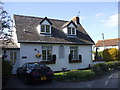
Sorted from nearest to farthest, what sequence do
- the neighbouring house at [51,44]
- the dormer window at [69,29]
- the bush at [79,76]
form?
the bush at [79,76], the neighbouring house at [51,44], the dormer window at [69,29]

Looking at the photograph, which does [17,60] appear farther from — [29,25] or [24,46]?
[29,25]

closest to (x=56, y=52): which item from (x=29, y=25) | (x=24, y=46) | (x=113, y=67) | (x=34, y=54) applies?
(x=34, y=54)

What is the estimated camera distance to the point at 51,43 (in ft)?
50.5

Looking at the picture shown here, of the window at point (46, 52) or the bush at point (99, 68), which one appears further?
the window at point (46, 52)

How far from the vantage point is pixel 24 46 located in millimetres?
13984

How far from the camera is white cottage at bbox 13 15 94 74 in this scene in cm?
1439

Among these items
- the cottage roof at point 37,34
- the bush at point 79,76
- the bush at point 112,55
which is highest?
the cottage roof at point 37,34

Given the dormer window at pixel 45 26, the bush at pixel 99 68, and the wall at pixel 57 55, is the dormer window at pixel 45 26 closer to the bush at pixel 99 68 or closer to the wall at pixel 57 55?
the wall at pixel 57 55

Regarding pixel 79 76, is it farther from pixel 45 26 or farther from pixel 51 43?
pixel 45 26

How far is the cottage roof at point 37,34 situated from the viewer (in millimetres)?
14748

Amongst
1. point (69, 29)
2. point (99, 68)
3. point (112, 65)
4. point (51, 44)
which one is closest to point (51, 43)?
point (51, 44)

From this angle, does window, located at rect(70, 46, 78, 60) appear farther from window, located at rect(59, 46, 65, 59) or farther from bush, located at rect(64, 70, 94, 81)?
bush, located at rect(64, 70, 94, 81)

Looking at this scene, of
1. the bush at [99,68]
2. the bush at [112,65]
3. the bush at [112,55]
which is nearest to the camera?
the bush at [99,68]

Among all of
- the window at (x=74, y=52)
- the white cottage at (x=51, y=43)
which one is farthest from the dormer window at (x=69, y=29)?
the window at (x=74, y=52)
